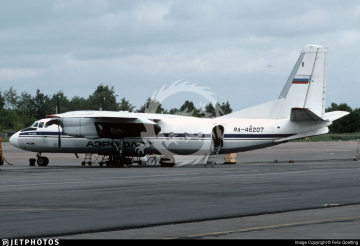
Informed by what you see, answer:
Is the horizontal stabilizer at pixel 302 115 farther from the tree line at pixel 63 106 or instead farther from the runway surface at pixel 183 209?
the tree line at pixel 63 106

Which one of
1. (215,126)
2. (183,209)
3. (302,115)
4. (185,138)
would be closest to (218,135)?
(215,126)

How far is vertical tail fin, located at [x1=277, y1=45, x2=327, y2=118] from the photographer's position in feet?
101

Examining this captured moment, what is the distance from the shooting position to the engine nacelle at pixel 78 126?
31.1 m

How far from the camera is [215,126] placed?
31250mm

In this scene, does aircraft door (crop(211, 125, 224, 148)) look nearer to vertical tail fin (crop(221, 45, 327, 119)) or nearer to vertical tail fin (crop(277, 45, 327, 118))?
vertical tail fin (crop(221, 45, 327, 119))

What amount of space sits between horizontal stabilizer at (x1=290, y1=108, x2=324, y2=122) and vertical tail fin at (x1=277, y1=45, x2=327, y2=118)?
4.22 feet

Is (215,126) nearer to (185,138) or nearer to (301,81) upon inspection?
(185,138)

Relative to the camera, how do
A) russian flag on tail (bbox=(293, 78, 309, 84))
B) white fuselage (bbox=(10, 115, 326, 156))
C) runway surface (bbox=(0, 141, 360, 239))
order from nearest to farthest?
runway surface (bbox=(0, 141, 360, 239)), white fuselage (bbox=(10, 115, 326, 156)), russian flag on tail (bbox=(293, 78, 309, 84))

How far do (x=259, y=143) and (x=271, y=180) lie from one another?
1122 centimetres

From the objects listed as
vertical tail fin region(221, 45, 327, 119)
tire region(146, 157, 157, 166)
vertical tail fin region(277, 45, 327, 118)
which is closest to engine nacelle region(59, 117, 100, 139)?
tire region(146, 157, 157, 166)

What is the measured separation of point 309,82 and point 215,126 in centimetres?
694

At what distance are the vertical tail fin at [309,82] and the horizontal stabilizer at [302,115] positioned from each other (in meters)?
1.29

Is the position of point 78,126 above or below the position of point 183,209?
above

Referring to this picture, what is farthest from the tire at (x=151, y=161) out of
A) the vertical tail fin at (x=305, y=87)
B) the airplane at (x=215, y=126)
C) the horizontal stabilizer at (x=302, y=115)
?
the horizontal stabilizer at (x=302, y=115)
